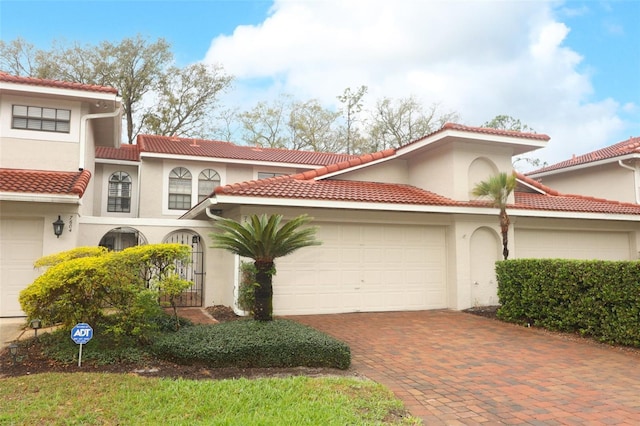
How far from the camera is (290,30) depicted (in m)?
13.6

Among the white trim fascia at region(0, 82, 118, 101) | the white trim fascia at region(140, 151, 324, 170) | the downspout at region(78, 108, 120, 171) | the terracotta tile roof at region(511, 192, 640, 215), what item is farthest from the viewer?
the white trim fascia at region(140, 151, 324, 170)

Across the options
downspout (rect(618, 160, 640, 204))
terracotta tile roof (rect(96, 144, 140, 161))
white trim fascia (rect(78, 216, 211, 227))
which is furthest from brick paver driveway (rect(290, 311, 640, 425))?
terracotta tile roof (rect(96, 144, 140, 161))

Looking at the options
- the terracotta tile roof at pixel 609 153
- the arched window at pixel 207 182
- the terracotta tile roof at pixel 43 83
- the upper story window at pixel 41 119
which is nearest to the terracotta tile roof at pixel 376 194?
the terracotta tile roof at pixel 609 153

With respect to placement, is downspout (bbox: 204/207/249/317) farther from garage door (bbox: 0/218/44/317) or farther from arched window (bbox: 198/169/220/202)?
arched window (bbox: 198/169/220/202)

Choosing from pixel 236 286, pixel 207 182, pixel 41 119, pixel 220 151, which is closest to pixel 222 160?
pixel 207 182

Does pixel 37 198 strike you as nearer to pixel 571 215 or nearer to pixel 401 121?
pixel 571 215

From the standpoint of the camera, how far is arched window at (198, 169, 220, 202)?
18.2 m

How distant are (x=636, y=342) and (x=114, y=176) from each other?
18039mm

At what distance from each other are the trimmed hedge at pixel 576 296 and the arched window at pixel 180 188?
12.4 m

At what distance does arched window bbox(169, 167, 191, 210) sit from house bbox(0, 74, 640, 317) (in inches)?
132

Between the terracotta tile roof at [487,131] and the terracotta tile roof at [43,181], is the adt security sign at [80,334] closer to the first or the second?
the terracotta tile roof at [43,181]

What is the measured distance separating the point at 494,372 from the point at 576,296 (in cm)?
400

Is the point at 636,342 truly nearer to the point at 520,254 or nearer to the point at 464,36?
the point at 520,254

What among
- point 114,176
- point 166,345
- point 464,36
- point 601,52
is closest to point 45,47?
point 114,176
